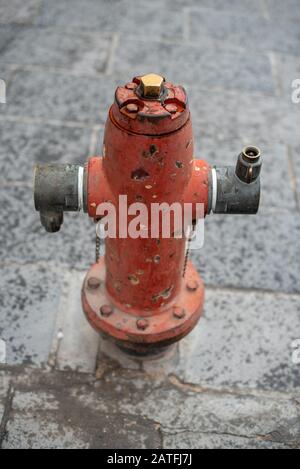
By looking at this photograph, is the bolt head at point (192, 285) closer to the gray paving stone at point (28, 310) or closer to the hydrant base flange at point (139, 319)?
the hydrant base flange at point (139, 319)

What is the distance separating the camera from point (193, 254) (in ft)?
8.39

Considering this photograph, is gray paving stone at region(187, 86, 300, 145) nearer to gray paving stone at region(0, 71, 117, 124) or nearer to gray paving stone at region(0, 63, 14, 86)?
gray paving stone at region(0, 71, 117, 124)

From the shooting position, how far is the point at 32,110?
125 inches

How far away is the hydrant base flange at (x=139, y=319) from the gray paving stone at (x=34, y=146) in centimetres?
102

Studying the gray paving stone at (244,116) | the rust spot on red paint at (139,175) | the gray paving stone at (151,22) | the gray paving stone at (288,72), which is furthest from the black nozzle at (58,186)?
the gray paving stone at (151,22)

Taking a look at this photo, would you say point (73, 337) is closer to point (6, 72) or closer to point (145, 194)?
point (145, 194)

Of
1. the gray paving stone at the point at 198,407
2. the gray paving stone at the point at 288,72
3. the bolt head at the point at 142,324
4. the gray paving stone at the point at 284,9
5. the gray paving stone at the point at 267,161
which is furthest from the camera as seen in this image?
the gray paving stone at the point at 284,9

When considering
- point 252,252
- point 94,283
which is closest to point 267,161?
point 252,252

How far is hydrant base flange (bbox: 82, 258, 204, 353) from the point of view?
6.34ft

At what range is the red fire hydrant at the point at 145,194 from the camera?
1406mm

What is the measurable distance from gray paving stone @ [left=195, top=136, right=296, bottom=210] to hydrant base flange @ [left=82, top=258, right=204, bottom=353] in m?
0.98

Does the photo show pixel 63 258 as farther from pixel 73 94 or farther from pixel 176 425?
pixel 73 94

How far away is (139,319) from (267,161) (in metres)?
1.46
